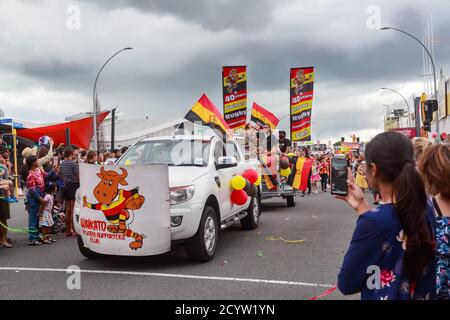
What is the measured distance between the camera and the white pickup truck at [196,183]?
624 centimetres

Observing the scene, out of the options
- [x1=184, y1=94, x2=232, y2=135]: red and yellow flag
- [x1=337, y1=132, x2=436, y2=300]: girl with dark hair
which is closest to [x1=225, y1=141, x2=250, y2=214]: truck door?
[x1=184, y1=94, x2=232, y2=135]: red and yellow flag

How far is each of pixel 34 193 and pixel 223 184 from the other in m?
3.64

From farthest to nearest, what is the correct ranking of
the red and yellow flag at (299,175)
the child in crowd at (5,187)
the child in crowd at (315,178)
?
1. the child in crowd at (315,178)
2. the red and yellow flag at (299,175)
3. the child in crowd at (5,187)

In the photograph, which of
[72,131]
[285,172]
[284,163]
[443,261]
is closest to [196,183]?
[443,261]

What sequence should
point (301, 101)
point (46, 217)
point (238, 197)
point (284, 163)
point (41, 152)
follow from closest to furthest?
point (238, 197), point (46, 217), point (41, 152), point (284, 163), point (301, 101)

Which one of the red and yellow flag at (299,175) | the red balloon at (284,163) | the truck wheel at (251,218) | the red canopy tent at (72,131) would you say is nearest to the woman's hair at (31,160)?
the truck wheel at (251,218)

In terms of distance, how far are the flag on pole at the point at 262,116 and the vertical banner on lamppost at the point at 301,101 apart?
16.5 feet

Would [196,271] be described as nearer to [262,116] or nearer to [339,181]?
[339,181]

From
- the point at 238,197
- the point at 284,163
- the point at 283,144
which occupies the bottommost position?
the point at 238,197

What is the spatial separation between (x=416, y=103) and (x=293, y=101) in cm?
682

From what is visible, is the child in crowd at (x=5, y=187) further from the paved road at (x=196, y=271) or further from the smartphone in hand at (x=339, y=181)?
the smartphone in hand at (x=339, y=181)

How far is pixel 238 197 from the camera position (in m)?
8.20

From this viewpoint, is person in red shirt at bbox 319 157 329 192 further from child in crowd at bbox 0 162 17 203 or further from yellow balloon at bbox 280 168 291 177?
child in crowd at bbox 0 162 17 203

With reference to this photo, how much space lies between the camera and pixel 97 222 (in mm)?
6113
